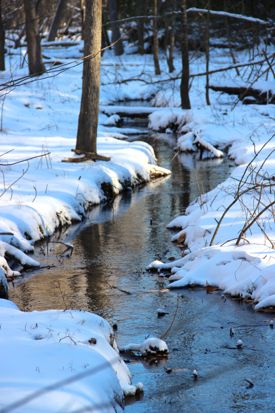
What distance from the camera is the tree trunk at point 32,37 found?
26812 millimetres

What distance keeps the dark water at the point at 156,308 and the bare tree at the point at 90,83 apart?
8.51 feet

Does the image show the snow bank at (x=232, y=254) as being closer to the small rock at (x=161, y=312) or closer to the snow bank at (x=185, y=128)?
the small rock at (x=161, y=312)

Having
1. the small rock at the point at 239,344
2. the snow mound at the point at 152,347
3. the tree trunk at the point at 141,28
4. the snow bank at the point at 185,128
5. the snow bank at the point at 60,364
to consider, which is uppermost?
the tree trunk at the point at 141,28

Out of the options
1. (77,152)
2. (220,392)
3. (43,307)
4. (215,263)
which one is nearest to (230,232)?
(215,263)

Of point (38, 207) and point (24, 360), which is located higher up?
point (24, 360)

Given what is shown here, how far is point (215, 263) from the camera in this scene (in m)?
9.34

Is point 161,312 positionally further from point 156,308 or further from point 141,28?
→ point 141,28

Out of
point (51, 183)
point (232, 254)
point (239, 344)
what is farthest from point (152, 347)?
point (51, 183)

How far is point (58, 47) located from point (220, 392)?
40.8 metres

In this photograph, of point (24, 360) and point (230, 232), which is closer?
point (24, 360)

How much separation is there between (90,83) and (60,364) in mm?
11146

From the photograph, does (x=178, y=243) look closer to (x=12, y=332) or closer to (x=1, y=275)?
(x=1, y=275)

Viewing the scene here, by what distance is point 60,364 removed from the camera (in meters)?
5.41

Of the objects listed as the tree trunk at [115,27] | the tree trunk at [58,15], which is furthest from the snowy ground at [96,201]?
the tree trunk at [58,15]
